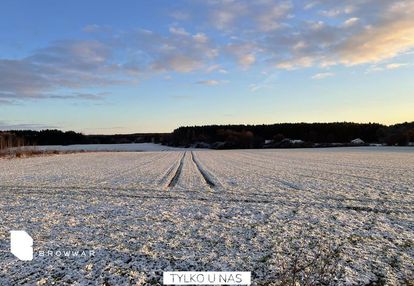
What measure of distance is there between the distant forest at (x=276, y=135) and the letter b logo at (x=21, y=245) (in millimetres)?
83511

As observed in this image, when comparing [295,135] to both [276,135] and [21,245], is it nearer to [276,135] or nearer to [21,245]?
[276,135]

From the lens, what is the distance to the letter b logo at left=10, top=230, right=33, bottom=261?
799 centimetres

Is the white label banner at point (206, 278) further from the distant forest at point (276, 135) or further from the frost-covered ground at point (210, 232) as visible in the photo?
the distant forest at point (276, 135)

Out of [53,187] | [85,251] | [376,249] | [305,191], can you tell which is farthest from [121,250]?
[53,187]

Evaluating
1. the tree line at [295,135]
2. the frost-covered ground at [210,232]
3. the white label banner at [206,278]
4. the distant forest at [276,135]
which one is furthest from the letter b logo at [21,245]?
the tree line at [295,135]

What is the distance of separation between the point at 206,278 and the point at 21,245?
5.24 m

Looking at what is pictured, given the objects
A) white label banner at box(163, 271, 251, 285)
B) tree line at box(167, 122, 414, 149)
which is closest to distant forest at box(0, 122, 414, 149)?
tree line at box(167, 122, 414, 149)

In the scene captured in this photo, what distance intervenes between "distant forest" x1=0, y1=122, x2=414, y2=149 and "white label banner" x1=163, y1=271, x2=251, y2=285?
291 ft

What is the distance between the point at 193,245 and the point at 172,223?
2.43 meters

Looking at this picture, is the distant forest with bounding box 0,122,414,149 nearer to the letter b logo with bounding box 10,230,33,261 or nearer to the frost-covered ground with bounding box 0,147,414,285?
the frost-covered ground with bounding box 0,147,414,285

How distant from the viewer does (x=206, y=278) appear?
671 centimetres

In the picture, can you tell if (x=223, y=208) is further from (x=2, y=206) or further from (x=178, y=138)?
(x=178, y=138)

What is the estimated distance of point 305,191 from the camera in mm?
17219

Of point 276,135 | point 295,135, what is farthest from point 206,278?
point 295,135
